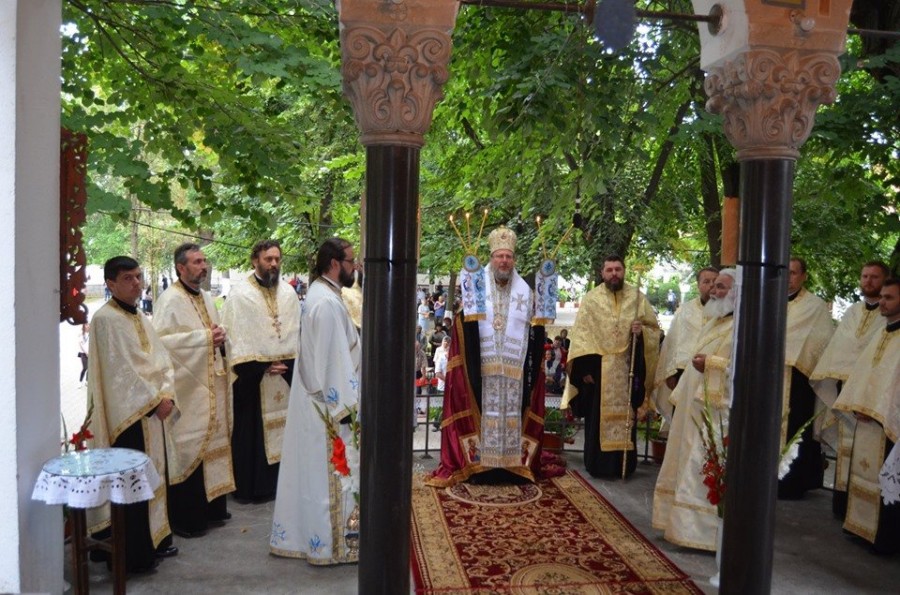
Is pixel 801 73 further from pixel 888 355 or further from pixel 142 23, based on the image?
pixel 142 23

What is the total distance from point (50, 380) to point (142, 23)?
12.5ft

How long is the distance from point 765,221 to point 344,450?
3035mm

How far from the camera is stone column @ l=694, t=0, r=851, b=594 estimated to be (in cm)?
454

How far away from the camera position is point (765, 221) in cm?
459

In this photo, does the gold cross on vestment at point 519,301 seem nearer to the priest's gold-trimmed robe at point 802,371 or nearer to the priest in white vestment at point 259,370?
the priest in white vestment at point 259,370

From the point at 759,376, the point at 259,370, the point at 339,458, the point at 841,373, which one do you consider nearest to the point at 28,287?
the point at 339,458

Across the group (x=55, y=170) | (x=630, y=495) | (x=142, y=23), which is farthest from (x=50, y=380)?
(x=630, y=495)

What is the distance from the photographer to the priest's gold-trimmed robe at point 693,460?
6148mm

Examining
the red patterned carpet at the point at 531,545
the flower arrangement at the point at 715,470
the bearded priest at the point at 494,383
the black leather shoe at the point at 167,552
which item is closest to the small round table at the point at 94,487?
the black leather shoe at the point at 167,552

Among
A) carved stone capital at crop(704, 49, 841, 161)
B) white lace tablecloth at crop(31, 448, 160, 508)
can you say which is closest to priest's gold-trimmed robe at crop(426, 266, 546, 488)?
carved stone capital at crop(704, 49, 841, 161)

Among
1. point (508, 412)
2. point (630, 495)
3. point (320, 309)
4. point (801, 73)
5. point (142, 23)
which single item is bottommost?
point (630, 495)

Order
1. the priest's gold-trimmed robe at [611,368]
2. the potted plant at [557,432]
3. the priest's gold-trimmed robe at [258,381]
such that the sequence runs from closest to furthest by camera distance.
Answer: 1. the priest's gold-trimmed robe at [258,381]
2. the priest's gold-trimmed robe at [611,368]
3. the potted plant at [557,432]

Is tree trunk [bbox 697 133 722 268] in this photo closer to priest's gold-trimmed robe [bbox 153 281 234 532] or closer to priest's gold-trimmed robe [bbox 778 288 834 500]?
priest's gold-trimmed robe [bbox 778 288 834 500]

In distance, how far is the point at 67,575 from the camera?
5.28 m
